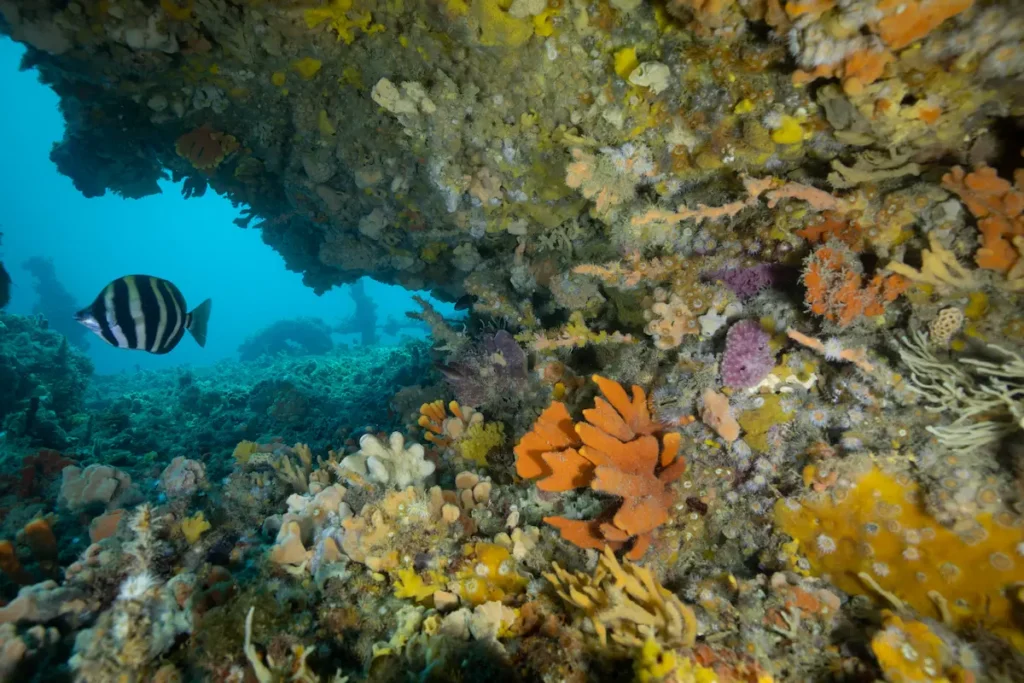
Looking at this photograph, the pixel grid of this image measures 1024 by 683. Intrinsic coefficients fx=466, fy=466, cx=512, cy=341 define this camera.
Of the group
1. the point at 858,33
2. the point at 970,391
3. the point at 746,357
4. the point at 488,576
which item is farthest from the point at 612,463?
the point at 858,33

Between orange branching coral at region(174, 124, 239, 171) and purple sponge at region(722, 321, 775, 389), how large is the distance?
7484 mm

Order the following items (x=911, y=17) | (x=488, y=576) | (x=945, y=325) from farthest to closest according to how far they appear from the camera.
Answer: (x=488, y=576) → (x=945, y=325) → (x=911, y=17)

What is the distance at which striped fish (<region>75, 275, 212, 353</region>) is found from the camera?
333 centimetres

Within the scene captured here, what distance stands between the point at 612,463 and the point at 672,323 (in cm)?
131

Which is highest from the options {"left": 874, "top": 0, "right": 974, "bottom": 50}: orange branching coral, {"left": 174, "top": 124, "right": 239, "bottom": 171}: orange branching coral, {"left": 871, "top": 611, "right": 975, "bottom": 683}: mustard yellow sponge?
{"left": 174, "top": 124, "right": 239, "bottom": 171}: orange branching coral

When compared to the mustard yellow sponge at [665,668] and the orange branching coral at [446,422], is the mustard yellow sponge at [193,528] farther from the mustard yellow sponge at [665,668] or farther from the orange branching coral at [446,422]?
the mustard yellow sponge at [665,668]

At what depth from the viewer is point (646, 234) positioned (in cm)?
430

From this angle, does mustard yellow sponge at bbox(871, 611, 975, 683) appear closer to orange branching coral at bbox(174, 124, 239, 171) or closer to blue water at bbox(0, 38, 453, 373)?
orange branching coral at bbox(174, 124, 239, 171)

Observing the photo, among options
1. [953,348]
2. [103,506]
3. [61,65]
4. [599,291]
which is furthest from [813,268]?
[61,65]

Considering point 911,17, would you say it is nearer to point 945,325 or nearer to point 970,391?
point 945,325

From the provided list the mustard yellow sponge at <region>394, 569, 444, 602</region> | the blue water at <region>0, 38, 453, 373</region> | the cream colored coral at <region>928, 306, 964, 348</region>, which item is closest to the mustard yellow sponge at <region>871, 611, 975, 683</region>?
the cream colored coral at <region>928, 306, 964, 348</region>

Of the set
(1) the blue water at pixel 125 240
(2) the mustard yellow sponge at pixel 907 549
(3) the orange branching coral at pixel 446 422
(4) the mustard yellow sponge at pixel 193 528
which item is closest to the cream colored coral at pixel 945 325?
(2) the mustard yellow sponge at pixel 907 549

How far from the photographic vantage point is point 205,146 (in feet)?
22.6

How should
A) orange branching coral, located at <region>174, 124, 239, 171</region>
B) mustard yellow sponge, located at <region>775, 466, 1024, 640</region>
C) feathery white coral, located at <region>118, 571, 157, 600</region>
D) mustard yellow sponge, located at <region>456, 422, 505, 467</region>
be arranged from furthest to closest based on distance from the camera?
orange branching coral, located at <region>174, 124, 239, 171</region>
mustard yellow sponge, located at <region>456, 422, 505, 467</region>
feathery white coral, located at <region>118, 571, 157, 600</region>
mustard yellow sponge, located at <region>775, 466, 1024, 640</region>
